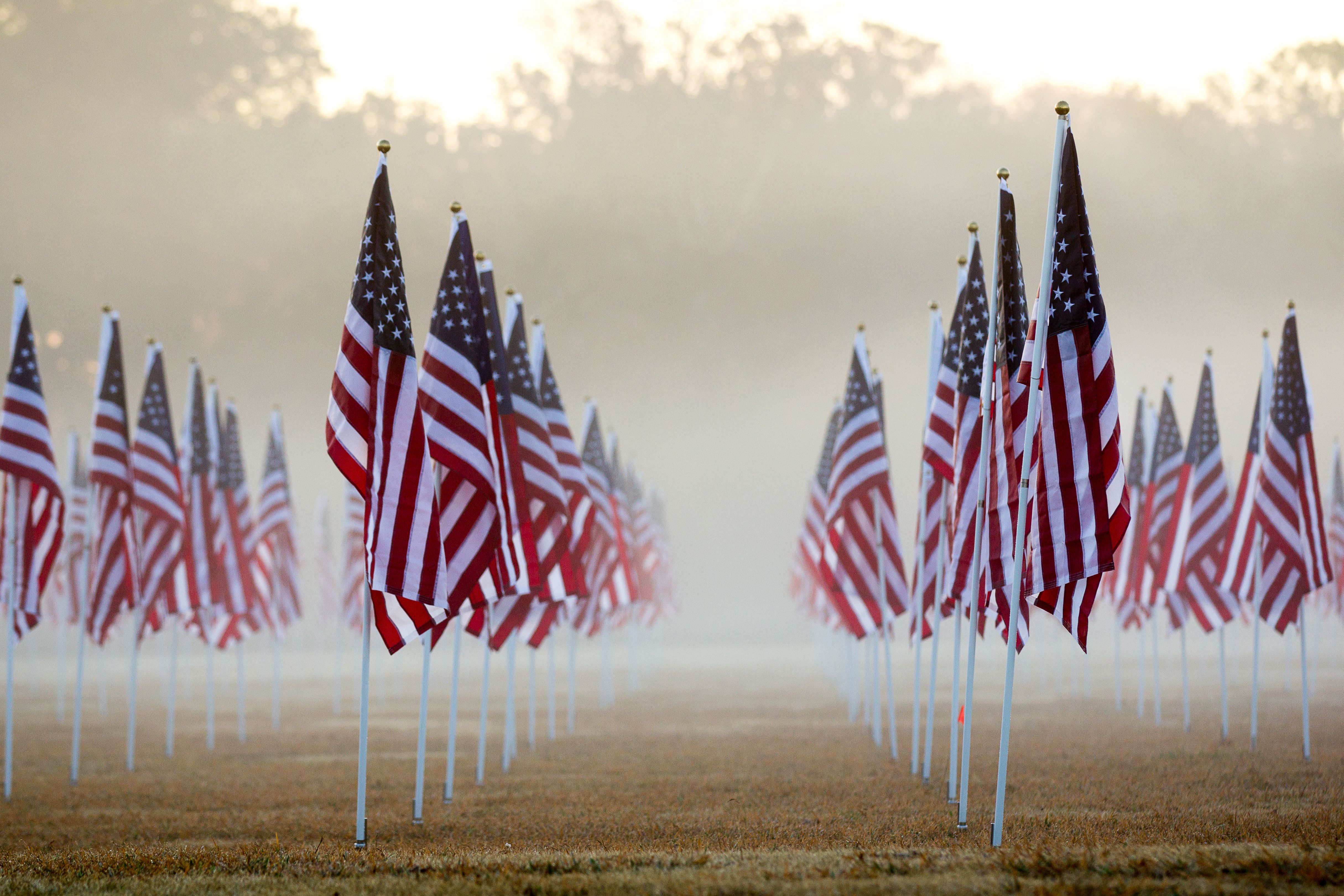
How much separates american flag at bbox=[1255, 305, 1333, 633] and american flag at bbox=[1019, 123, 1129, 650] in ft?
29.7

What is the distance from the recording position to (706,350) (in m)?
195

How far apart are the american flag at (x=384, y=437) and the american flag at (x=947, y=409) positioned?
668 centimetres

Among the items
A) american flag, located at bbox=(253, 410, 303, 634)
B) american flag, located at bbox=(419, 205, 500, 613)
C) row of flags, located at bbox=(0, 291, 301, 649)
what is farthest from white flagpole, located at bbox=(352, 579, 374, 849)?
american flag, located at bbox=(253, 410, 303, 634)

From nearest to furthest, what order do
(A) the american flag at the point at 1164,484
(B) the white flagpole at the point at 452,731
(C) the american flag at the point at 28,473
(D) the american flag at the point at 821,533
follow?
(B) the white flagpole at the point at 452,731 < (C) the american flag at the point at 28,473 < (D) the american flag at the point at 821,533 < (A) the american flag at the point at 1164,484

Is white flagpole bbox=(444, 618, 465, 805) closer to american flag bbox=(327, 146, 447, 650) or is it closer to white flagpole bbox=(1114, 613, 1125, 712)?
american flag bbox=(327, 146, 447, 650)

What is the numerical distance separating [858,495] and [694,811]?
6056mm

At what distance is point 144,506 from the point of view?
797 inches

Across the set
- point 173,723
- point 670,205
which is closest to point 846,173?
point 670,205

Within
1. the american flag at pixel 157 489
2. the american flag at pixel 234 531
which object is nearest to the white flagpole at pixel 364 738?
the american flag at pixel 157 489

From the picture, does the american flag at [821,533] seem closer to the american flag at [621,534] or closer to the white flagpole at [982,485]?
the american flag at [621,534]

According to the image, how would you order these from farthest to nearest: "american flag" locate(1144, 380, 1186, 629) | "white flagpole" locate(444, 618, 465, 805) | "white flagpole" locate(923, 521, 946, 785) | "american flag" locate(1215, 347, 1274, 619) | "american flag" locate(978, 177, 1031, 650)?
"american flag" locate(1144, 380, 1186, 629) < "american flag" locate(1215, 347, 1274, 619) < "white flagpole" locate(923, 521, 946, 785) < "white flagpole" locate(444, 618, 465, 805) < "american flag" locate(978, 177, 1031, 650)

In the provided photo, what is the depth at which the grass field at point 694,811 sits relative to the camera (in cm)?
910

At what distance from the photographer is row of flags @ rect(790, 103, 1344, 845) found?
11.1m

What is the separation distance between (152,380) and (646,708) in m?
19.9
